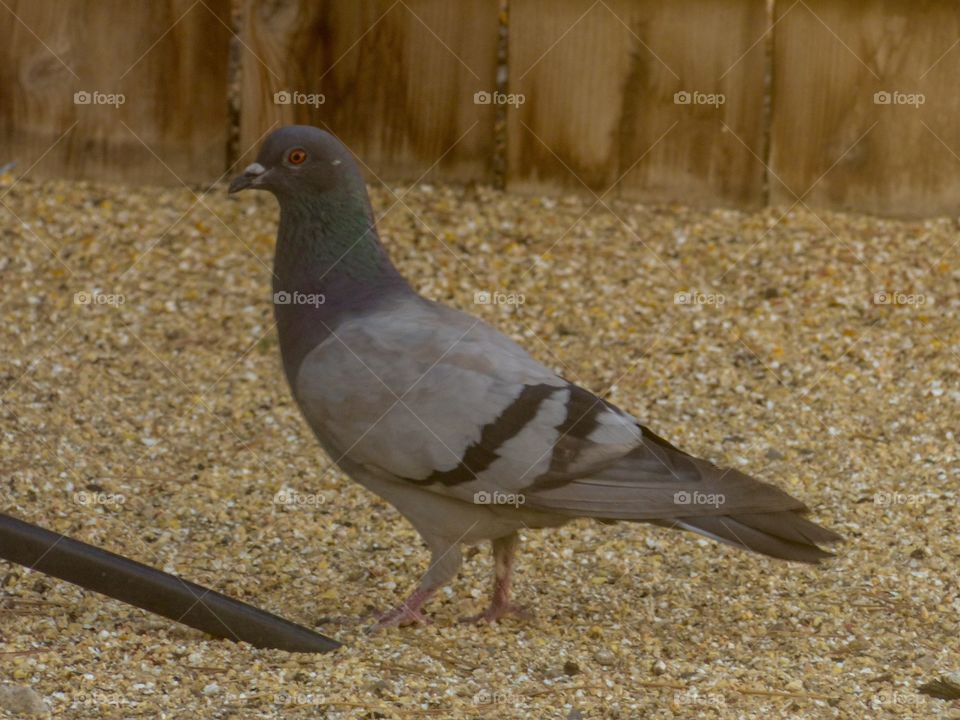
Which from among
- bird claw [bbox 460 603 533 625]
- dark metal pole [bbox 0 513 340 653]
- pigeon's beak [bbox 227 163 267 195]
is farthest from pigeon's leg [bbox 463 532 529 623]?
pigeon's beak [bbox 227 163 267 195]

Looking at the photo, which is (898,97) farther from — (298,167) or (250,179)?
(250,179)

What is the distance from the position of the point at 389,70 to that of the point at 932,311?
7.75 feet

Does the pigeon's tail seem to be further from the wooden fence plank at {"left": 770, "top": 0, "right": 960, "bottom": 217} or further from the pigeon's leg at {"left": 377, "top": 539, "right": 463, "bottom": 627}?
the wooden fence plank at {"left": 770, "top": 0, "right": 960, "bottom": 217}

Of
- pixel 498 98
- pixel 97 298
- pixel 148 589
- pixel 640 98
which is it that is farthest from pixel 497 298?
pixel 148 589

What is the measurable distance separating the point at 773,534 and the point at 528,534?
1.13 m

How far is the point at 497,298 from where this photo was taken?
5660mm

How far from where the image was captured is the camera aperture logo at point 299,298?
4008 millimetres

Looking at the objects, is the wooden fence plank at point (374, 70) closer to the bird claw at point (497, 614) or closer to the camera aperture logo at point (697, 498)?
the bird claw at point (497, 614)

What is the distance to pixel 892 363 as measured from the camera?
5375 millimetres

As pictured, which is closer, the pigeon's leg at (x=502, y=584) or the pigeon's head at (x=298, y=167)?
the pigeon's leg at (x=502, y=584)

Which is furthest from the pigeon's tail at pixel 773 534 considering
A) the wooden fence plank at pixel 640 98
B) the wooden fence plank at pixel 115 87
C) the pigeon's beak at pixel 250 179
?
the wooden fence plank at pixel 115 87

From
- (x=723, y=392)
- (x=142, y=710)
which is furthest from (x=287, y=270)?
(x=723, y=392)

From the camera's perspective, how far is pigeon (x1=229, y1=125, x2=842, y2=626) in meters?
3.62

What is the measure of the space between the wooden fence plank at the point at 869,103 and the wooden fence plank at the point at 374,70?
4.00 feet
